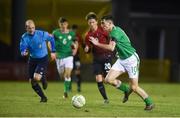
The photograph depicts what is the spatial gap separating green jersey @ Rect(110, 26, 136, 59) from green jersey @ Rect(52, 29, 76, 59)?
5.96 m

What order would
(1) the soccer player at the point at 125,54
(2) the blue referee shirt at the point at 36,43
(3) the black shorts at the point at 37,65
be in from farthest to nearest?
(3) the black shorts at the point at 37,65 < (2) the blue referee shirt at the point at 36,43 < (1) the soccer player at the point at 125,54

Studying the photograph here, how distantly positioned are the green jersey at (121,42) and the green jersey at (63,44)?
19.6 feet

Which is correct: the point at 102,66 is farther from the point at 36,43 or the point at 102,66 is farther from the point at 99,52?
the point at 36,43

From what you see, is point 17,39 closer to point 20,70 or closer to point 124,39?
point 20,70

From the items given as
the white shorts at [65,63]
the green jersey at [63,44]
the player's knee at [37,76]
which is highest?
the green jersey at [63,44]

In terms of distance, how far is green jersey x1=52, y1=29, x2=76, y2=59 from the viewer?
23.7m

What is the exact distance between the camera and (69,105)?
18844mm

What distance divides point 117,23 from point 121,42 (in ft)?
82.5

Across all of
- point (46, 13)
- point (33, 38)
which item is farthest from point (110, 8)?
point (33, 38)

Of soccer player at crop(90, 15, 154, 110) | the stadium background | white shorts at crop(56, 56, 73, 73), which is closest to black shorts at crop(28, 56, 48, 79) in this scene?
soccer player at crop(90, 15, 154, 110)

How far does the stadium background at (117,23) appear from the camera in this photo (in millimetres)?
37312

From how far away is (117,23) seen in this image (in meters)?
42.9

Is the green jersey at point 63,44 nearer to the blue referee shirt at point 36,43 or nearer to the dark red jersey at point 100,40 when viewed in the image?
the dark red jersey at point 100,40

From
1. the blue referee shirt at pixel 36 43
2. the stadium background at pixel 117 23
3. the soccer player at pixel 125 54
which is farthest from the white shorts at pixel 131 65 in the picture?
the stadium background at pixel 117 23
